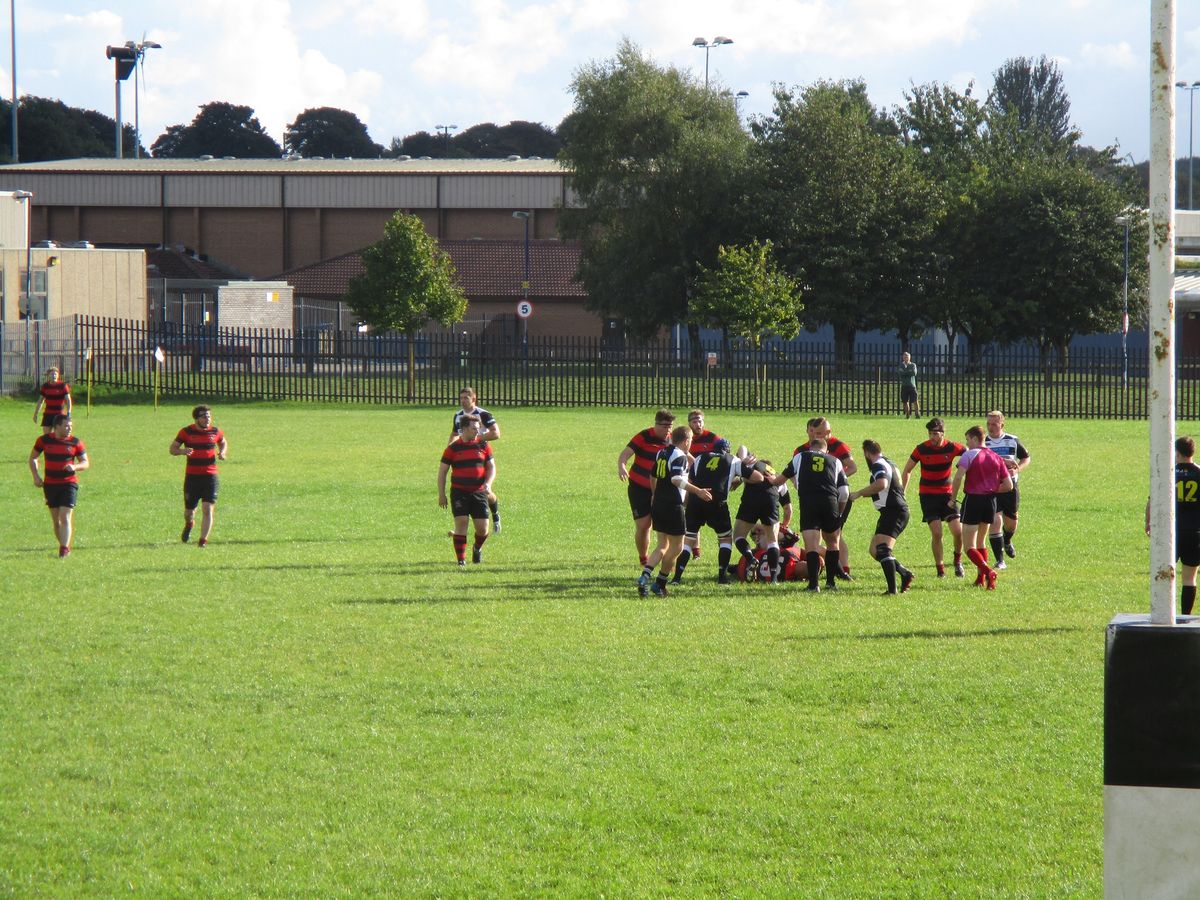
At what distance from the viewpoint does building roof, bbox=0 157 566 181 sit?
74500 mm

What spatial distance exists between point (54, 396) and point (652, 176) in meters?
35.0

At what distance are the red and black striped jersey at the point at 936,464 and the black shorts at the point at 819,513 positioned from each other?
58.4 inches

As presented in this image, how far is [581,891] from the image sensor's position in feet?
19.1

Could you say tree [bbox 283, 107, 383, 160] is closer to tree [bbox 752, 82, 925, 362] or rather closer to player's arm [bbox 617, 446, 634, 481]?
tree [bbox 752, 82, 925, 362]

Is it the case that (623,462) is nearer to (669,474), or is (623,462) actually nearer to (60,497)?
(669,474)

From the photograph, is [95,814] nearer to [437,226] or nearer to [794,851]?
[794,851]

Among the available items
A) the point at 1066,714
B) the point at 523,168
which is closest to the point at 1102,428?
the point at 1066,714

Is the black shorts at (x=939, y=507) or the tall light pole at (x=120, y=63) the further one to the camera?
the tall light pole at (x=120, y=63)

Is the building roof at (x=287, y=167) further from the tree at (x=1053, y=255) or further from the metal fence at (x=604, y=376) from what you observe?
the metal fence at (x=604, y=376)

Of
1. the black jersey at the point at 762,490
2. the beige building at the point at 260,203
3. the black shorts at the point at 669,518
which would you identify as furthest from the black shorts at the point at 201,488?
the beige building at the point at 260,203

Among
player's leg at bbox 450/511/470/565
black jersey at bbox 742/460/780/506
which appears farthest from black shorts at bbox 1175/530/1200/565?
player's leg at bbox 450/511/470/565

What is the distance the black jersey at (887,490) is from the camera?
529 inches

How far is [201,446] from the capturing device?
16109 mm

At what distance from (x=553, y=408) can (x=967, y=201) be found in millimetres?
23067
